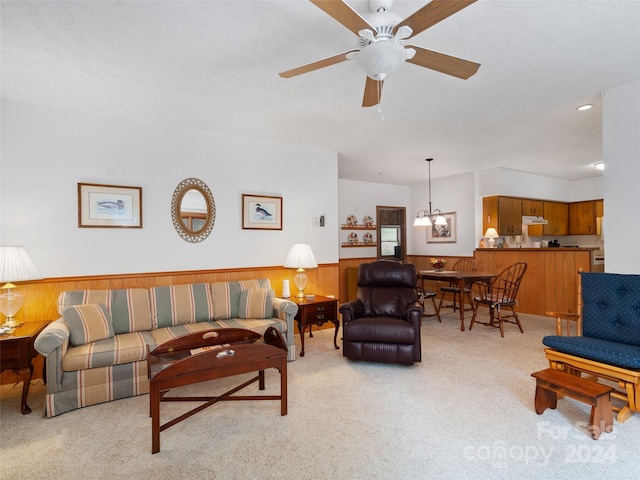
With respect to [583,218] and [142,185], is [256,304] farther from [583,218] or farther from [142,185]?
[583,218]

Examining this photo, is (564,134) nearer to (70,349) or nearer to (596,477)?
(596,477)

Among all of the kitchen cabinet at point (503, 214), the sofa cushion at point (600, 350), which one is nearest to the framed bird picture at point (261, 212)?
the sofa cushion at point (600, 350)

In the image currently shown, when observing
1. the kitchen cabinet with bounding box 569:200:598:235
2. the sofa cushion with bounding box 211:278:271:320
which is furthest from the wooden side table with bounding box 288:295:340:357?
the kitchen cabinet with bounding box 569:200:598:235

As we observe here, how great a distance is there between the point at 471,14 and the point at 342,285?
4.86m

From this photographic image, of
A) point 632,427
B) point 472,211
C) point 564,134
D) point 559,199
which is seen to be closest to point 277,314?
point 632,427

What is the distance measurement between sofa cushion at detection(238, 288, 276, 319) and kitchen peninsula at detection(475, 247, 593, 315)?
4.39m

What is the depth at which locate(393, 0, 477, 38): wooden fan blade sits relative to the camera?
1547 mm

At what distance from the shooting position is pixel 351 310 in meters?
3.70

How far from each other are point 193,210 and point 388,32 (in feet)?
9.70

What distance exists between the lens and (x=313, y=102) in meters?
3.31

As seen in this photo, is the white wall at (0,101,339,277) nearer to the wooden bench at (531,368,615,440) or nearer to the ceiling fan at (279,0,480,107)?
the ceiling fan at (279,0,480,107)

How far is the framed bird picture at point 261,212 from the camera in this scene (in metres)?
4.37

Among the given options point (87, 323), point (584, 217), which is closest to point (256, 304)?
point (87, 323)

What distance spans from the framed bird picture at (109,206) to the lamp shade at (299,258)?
5.57 feet
